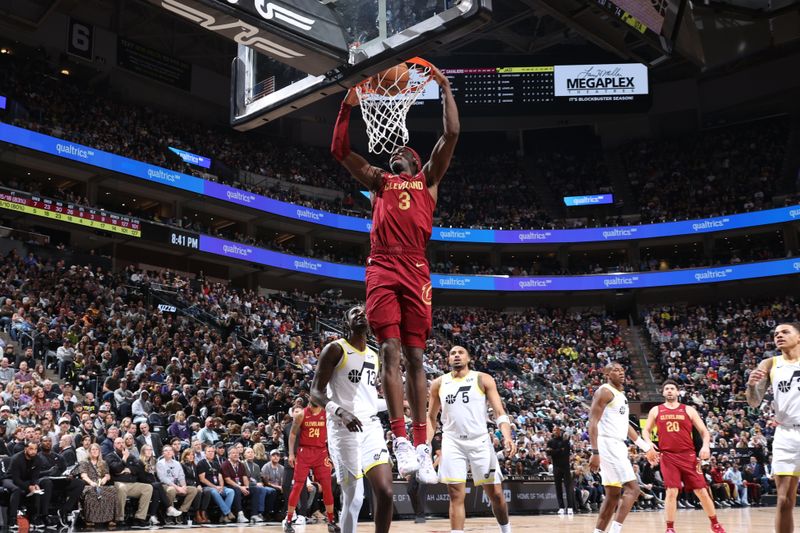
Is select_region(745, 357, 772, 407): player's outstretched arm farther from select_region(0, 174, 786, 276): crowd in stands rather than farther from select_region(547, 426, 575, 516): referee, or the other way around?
select_region(0, 174, 786, 276): crowd in stands

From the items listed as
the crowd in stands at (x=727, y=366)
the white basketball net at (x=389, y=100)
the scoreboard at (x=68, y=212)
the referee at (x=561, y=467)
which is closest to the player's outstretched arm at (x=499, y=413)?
the white basketball net at (x=389, y=100)

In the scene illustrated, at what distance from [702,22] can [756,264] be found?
455 inches

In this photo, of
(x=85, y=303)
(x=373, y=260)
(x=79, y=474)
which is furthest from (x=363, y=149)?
(x=373, y=260)

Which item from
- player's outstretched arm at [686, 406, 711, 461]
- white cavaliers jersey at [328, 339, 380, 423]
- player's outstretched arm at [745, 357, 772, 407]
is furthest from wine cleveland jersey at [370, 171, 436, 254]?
player's outstretched arm at [686, 406, 711, 461]

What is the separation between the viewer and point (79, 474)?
12.3 metres

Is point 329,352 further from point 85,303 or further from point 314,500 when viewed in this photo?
point 85,303

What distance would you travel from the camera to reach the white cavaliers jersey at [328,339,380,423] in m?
6.93

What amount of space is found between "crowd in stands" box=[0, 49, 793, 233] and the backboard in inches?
976

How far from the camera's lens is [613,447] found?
9.71 metres

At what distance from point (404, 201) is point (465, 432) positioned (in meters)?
3.88

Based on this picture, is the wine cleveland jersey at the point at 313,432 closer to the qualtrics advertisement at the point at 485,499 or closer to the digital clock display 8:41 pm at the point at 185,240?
the qualtrics advertisement at the point at 485,499

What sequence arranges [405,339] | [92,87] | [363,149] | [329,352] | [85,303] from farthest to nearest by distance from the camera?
[363,149]
[92,87]
[85,303]
[329,352]
[405,339]

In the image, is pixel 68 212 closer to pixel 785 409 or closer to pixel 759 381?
pixel 759 381

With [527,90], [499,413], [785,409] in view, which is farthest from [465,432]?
[527,90]
